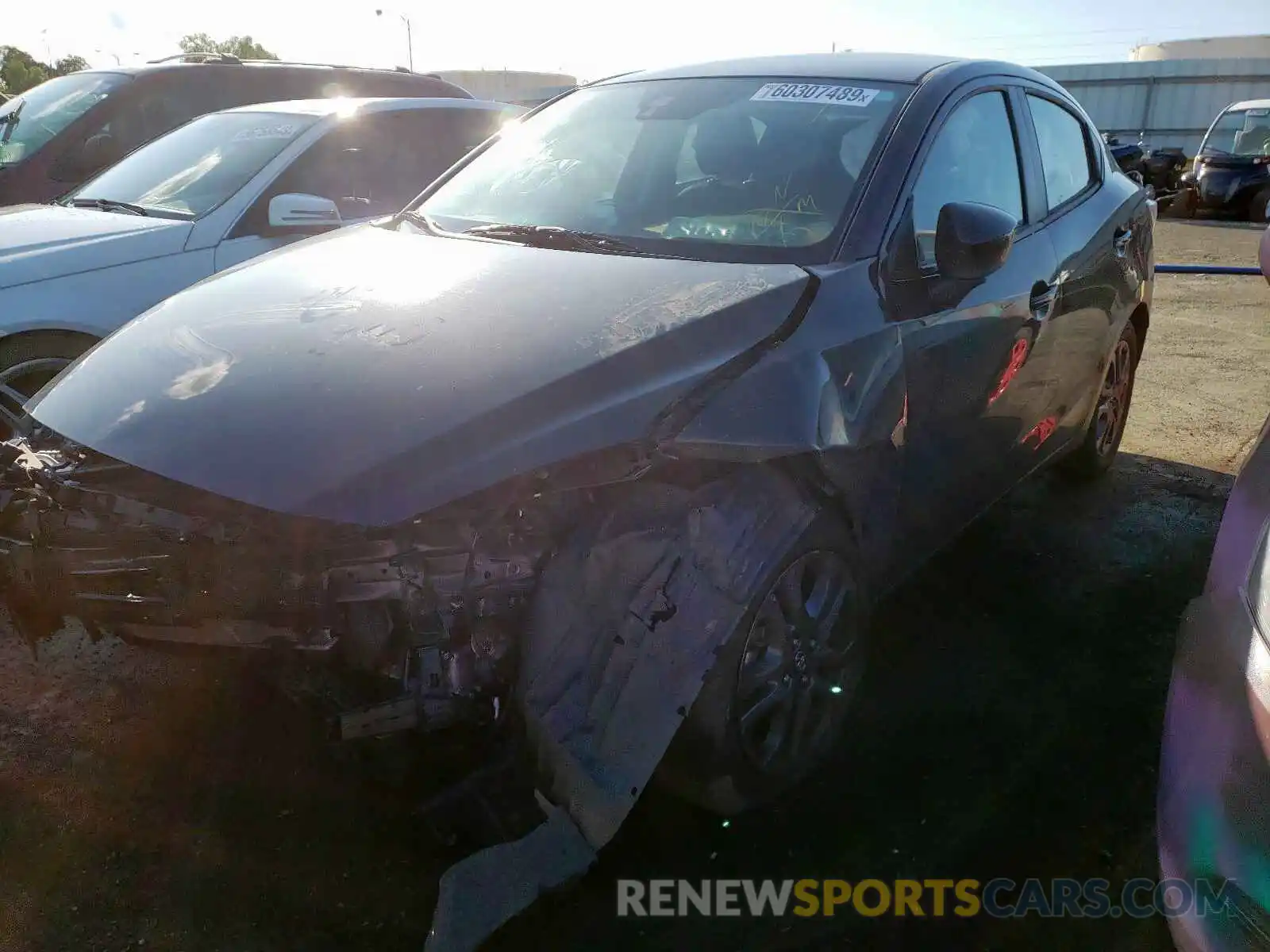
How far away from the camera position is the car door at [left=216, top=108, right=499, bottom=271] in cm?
446

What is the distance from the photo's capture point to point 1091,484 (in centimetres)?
457

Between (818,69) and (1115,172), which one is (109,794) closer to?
(818,69)

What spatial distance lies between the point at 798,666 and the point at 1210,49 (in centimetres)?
5648

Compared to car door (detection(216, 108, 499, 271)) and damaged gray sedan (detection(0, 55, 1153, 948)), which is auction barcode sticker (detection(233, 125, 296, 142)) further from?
damaged gray sedan (detection(0, 55, 1153, 948))

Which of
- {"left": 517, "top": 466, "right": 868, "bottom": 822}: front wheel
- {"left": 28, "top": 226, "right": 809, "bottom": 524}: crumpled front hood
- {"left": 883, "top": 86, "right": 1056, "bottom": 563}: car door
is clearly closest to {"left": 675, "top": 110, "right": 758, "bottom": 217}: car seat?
{"left": 28, "top": 226, "right": 809, "bottom": 524}: crumpled front hood

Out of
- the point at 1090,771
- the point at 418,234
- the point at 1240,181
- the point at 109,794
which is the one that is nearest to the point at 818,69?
the point at 418,234

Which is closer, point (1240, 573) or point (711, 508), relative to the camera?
point (1240, 573)

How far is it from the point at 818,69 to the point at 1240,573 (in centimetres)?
212

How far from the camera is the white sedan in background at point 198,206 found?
3762 millimetres

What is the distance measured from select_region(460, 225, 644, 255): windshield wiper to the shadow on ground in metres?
1.42

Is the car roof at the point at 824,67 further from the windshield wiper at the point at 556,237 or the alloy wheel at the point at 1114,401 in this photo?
the alloy wheel at the point at 1114,401

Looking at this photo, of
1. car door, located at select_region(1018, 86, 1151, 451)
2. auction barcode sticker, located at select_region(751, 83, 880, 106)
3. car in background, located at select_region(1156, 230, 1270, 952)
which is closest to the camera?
car in background, located at select_region(1156, 230, 1270, 952)

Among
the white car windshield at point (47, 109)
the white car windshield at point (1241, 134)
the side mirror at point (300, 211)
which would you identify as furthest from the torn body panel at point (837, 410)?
the white car windshield at point (1241, 134)

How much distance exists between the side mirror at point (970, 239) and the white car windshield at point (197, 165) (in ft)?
10.7
